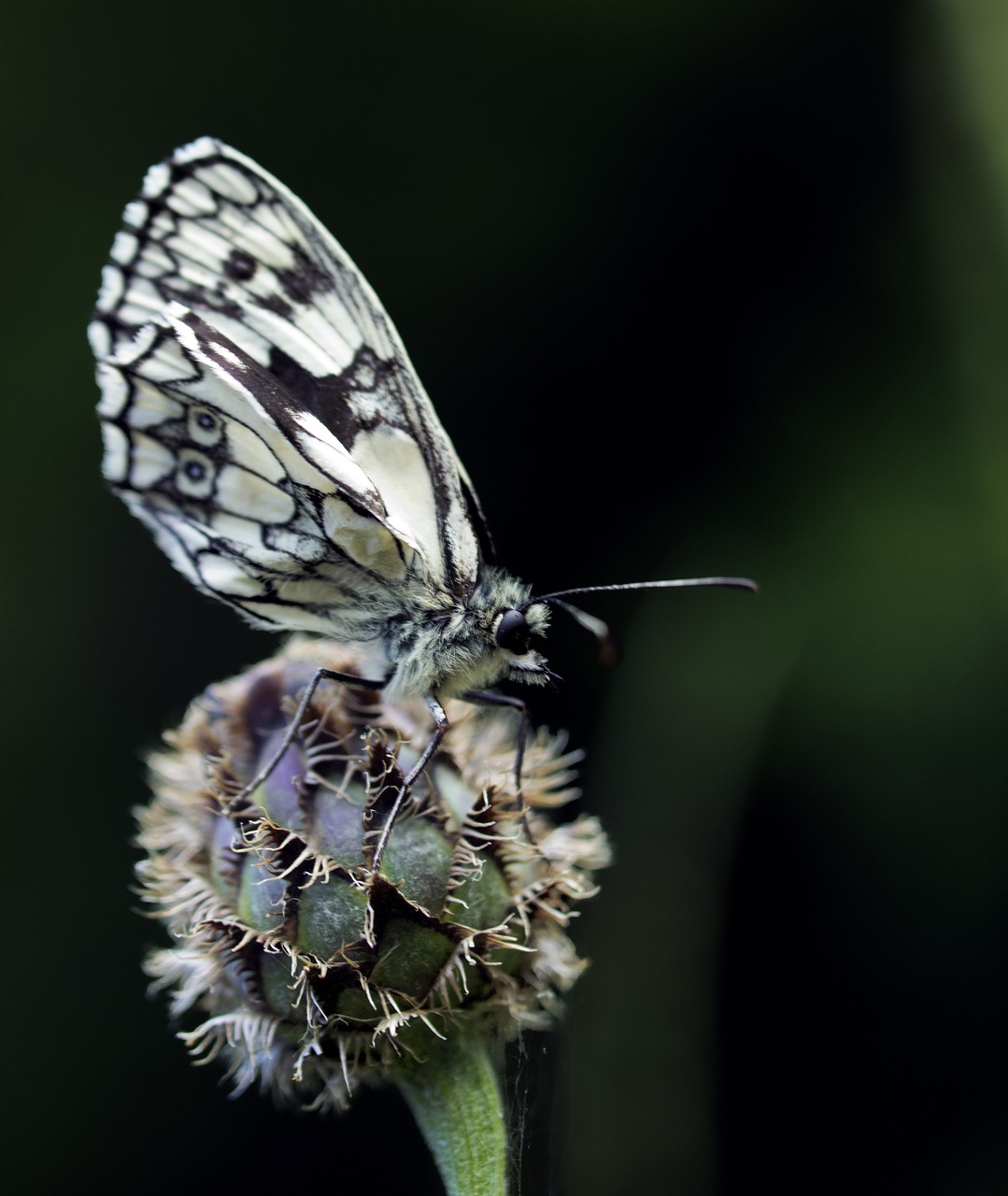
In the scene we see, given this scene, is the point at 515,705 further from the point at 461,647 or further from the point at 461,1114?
the point at 461,1114

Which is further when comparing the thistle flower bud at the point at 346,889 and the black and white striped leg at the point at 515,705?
the black and white striped leg at the point at 515,705

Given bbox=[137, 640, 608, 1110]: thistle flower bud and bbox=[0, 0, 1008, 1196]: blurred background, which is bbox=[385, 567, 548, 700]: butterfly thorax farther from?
bbox=[0, 0, 1008, 1196]: blurred background

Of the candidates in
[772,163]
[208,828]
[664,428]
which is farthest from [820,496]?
[208,828]

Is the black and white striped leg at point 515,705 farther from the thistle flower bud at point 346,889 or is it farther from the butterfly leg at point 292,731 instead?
the butterfly leg at point 292,731

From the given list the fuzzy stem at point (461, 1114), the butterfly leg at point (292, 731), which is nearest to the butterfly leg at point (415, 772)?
the butterfly leg at point (292, 731)

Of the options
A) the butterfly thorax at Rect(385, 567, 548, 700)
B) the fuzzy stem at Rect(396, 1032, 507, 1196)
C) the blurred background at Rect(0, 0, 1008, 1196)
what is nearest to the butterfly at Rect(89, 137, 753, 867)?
the butterfly thorax at Rect(385, 567, 548, 700)

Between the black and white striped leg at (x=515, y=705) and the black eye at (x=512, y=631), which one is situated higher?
the black eye at (x=512, y=631)

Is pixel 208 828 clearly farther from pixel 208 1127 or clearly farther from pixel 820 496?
pixel 820 496
